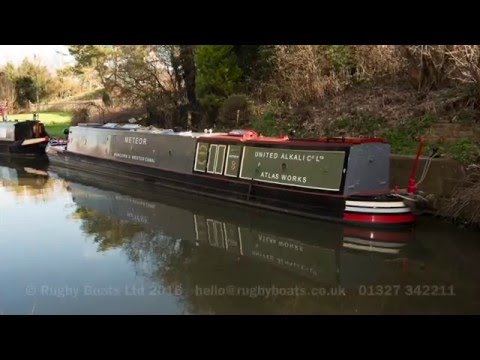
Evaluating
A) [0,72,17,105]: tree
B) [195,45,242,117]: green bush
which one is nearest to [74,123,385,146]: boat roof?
[195,45,242,117]: green bush

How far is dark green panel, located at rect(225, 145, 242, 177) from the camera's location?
9.84 m

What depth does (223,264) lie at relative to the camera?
6.71 meters

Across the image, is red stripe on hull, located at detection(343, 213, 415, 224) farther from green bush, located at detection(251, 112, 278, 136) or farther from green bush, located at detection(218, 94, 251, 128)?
green bush, located at detection(218, 94, 251, 128)

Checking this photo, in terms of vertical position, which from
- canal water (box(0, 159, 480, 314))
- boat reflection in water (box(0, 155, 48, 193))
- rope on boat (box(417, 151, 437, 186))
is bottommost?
canal water (box(0, 159, 480, 314))

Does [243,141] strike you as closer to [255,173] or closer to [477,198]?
[255,173]

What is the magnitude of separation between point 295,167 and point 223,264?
2681 mm

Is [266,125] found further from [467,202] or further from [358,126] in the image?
[467,202]

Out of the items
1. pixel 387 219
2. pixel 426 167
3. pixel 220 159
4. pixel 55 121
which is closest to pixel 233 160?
pixel 220 159

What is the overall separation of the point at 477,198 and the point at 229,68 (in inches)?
381

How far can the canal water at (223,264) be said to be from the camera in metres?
5.37

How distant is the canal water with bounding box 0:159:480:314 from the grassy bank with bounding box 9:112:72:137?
13.1 meters

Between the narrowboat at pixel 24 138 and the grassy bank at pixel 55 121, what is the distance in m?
2.14

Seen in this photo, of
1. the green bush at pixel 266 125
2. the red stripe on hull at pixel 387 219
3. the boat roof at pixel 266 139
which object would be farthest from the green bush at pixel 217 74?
the red stripe on hull at pixel 387 219

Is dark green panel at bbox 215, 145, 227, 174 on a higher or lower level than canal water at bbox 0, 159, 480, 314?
higher
